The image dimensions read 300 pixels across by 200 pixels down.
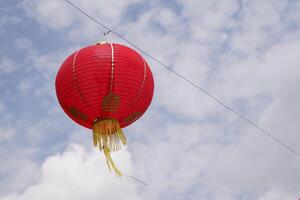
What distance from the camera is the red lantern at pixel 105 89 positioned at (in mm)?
6180

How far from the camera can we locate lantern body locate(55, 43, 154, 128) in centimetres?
617

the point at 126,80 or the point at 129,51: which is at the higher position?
the point at 129,51

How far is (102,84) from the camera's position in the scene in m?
6.15

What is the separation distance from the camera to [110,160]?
21.6ft

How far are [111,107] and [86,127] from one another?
0.57m

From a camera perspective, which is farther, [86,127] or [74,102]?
[86,127]

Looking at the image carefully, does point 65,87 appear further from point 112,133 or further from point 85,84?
point 112,133

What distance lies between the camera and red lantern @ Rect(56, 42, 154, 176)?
20.3 ft

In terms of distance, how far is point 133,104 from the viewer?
6387 millimetres

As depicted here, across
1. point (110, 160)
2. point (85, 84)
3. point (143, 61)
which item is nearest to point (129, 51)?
point (143, 61)

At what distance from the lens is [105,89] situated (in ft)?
20.2

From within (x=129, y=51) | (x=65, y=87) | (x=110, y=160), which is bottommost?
(x=110, y=160)

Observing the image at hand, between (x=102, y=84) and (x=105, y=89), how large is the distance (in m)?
0.06

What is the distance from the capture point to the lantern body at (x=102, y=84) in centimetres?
617
